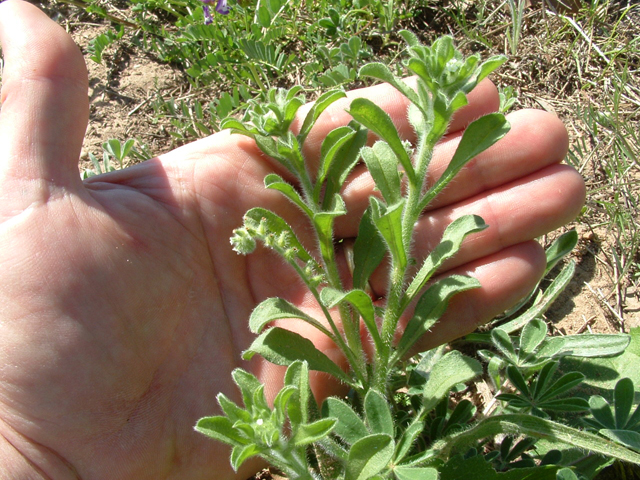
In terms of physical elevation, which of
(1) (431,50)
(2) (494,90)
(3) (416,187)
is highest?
(1) (431,50)

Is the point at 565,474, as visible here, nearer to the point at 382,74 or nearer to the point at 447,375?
the point at 447,375

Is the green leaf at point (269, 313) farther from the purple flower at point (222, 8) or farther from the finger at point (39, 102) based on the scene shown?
the purple flower at point (222, 8)

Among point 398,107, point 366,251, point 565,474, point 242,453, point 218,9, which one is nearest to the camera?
point 242,453

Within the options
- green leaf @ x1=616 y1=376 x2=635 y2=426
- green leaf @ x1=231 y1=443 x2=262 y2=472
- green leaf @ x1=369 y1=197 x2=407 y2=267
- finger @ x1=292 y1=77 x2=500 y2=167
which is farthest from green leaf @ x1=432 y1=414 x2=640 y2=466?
finger @ x1=292 y1=77 x2=500 y2=167

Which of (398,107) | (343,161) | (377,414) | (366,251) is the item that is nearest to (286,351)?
(377,414)

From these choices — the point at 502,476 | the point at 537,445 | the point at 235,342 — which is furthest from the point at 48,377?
the point at 537,445

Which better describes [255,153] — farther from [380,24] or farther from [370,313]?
[380,24]
